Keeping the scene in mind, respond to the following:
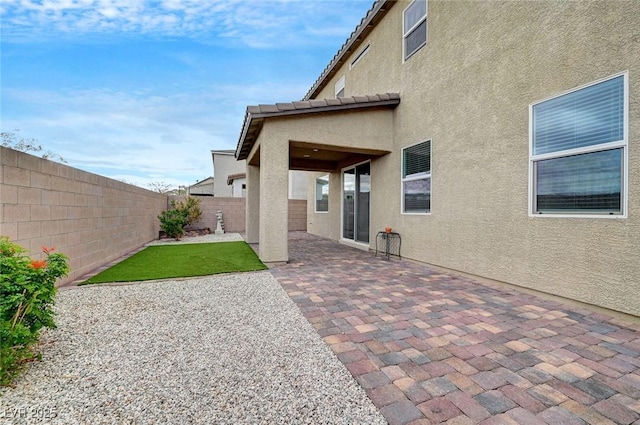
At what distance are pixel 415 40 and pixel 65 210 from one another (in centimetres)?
958

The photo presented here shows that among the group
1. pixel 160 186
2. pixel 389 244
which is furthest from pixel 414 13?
pixel 160 186

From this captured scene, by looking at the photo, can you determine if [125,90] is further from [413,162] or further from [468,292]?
[468,292]

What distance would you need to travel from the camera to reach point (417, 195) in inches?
326

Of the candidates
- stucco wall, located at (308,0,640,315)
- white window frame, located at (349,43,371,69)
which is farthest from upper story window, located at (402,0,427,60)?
white window frame, located at (349,43,371,69)

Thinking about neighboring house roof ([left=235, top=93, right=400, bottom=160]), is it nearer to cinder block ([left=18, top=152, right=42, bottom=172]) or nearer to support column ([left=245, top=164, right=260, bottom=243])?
support column ([left=245, top=164, right=260, bottom=243])

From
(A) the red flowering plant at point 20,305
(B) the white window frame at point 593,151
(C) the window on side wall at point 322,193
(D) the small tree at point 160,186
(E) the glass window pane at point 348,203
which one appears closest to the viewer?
(A) the red flowering plant at point 20,305

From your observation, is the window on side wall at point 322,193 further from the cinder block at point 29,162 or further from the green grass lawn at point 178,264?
the cinder block at point 29,162

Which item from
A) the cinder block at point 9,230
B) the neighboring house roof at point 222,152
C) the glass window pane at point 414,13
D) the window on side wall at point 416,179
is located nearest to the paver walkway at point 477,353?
the window on side wall at point 416,179

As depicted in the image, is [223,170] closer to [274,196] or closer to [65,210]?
[274,196]

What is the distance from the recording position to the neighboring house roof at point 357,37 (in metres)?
9.40

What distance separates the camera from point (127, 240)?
33.6 feet

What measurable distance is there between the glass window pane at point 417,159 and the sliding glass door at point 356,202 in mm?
2189

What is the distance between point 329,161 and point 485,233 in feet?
27.0

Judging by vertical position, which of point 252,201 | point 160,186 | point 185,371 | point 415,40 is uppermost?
point 415,40
